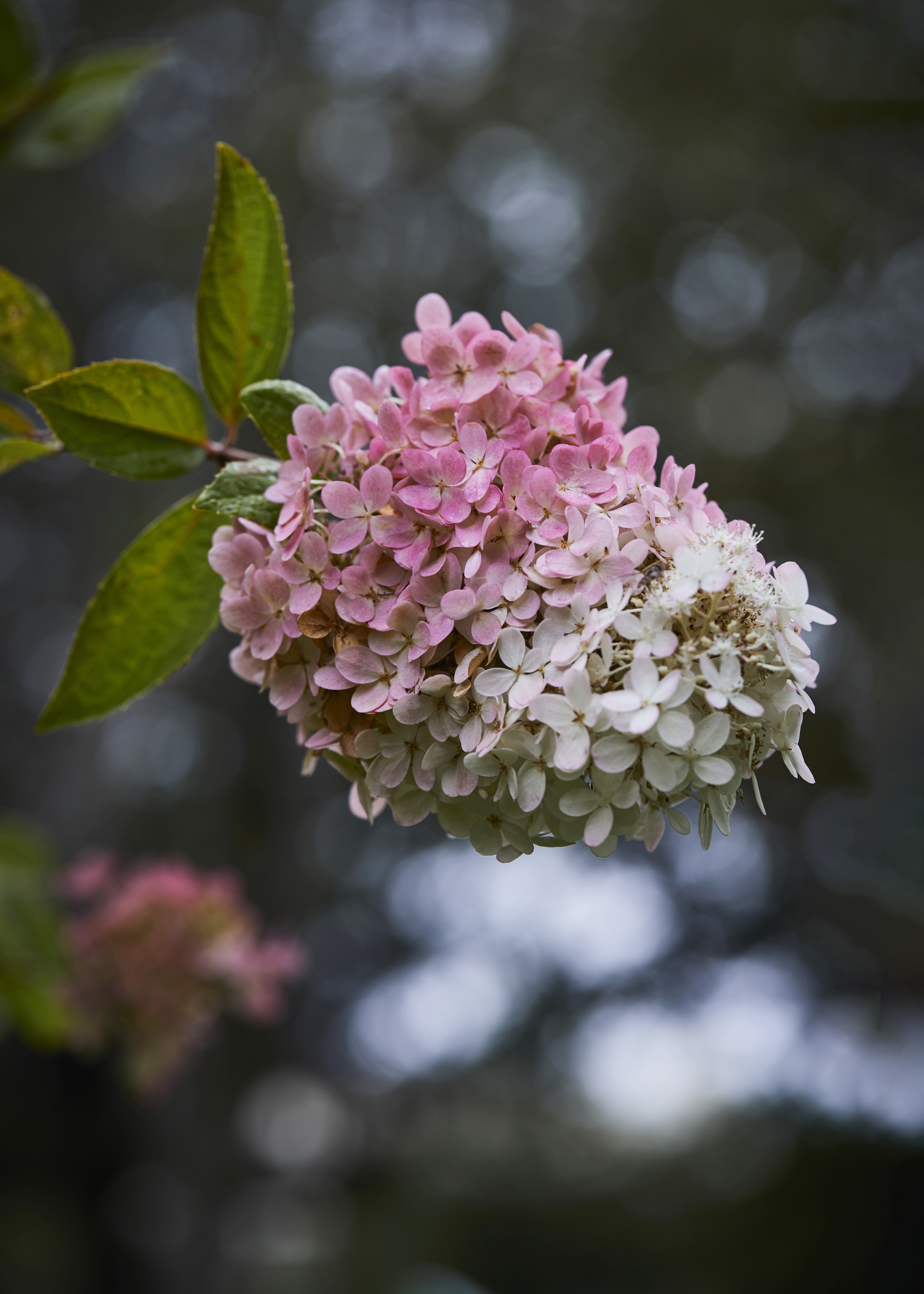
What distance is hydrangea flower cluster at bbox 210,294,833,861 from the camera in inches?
14.8

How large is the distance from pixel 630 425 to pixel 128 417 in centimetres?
203

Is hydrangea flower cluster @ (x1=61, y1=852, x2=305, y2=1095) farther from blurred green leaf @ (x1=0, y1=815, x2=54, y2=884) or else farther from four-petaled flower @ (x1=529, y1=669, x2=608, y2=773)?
four-petaled flower @ (x1=529, y1=669, x2=608, y2=773)

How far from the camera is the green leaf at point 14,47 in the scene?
94 centimetres

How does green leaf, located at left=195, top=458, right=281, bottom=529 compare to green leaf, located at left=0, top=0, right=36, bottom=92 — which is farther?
green leaf, located at left=0, top=0, right=36, bottom=92

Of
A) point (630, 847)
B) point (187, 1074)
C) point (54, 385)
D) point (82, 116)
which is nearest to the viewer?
point (54, 385)

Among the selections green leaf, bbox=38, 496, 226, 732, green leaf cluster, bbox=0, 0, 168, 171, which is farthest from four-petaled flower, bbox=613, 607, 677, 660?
green leaf cluster, bbox=0, 0, 168, 171

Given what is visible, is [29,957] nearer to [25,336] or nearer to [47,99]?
[25,336]

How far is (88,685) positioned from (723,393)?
2154 mm

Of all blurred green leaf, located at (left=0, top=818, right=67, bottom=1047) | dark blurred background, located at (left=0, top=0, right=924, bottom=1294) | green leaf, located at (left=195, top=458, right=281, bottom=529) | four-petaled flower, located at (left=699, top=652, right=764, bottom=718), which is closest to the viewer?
four-petaled flower, located at (left=699, top=652, right=764, bottom=718)

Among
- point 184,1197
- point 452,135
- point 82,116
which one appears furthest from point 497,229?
point 184,1197

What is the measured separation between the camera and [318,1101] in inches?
132

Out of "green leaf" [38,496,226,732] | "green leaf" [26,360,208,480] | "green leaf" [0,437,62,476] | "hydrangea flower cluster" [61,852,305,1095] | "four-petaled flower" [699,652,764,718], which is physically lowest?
"hydrangea flower cluster" [61,852,305,1095]

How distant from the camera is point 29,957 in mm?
1347

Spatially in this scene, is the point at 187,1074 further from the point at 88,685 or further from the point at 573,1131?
the point at 88,685
